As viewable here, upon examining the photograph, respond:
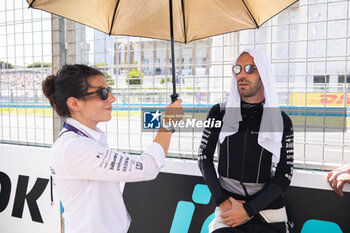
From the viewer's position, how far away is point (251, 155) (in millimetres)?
1985

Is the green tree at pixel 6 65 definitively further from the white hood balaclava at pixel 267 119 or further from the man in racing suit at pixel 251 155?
the white hood balaclava at pixel 267 119

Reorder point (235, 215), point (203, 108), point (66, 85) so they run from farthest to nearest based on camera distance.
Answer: point (203, 108), point (235, 215), point (66, 85)

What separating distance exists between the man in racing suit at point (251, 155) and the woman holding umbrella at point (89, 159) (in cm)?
62

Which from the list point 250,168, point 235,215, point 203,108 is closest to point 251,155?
point 250,168

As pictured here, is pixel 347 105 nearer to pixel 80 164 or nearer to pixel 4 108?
pixel 80 164

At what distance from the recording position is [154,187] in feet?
9.13

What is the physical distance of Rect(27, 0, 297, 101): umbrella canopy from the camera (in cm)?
188

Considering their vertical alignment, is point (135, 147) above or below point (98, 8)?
below

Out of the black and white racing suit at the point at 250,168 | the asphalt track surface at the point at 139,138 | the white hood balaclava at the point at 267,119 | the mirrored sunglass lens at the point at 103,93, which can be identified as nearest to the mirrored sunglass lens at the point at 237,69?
the white hood balaclava at the point at 267,119

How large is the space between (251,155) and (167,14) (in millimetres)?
1222

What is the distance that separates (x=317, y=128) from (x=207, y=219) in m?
1.31

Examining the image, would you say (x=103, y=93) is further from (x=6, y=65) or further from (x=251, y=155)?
(x=6, y=65)

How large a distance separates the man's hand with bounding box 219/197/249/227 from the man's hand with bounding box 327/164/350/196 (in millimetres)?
861

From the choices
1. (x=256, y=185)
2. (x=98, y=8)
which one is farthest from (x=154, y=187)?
(x=98, y=8)
